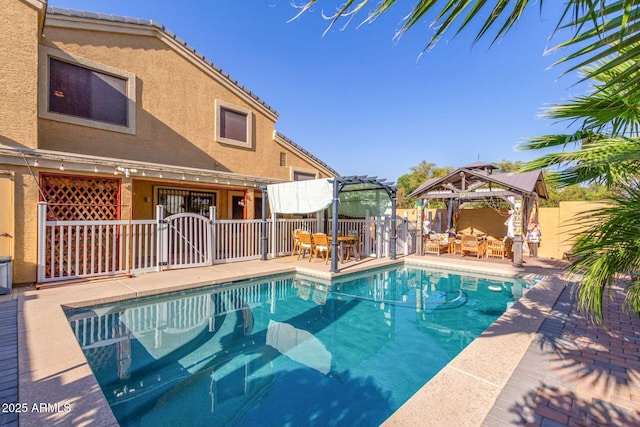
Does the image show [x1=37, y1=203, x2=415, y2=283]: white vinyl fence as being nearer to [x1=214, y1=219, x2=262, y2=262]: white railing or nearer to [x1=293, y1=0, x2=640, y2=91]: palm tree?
[x1=214, y1=219, x2=262, y2=262]: white railing

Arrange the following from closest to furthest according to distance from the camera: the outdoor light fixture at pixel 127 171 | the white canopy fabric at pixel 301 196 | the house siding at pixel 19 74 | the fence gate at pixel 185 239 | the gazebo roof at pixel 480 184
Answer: the house siding at pixel 19 74
the outdoor light fixture at pixel 127 171
the fence gate at pixel 185 239
the white canopy fabric at pixel 301 196
the gazebo roof at pixel 480 184

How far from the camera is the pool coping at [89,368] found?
2762 millimetres

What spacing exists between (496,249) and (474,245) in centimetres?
87

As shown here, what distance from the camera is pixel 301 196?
33.6 ft

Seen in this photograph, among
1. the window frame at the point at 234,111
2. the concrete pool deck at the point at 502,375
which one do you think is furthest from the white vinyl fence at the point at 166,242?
the window frame at the point at 234,111

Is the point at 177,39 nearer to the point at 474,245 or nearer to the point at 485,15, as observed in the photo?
the point at 485,15

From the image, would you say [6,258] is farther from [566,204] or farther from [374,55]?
[566,204]

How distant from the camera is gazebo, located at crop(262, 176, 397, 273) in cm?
943

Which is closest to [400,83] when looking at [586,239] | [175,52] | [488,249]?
[488,249]

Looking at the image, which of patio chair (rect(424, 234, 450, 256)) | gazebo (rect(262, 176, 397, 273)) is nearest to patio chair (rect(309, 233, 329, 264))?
gazebo (rect(262, 176, 397, 273))

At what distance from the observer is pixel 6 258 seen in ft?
20.1

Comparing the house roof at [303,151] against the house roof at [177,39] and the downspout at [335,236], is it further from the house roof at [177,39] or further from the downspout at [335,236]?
the downspout at [335,236]

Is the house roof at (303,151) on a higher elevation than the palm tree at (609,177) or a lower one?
higher

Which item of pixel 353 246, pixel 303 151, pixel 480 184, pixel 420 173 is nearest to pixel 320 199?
pixel 353 246
